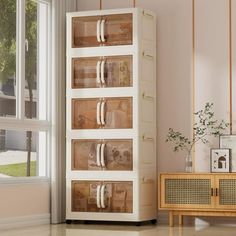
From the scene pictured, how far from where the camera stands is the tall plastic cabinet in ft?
25.8

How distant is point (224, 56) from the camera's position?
8.00 metres

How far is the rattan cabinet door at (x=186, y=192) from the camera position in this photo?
7.60m

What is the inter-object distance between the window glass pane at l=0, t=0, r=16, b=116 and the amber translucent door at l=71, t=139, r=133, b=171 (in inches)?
34.9

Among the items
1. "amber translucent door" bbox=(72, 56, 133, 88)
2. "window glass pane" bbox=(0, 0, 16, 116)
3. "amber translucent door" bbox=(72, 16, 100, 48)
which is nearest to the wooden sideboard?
"amber translucent door" bbox=(72, 56, 133, 88)

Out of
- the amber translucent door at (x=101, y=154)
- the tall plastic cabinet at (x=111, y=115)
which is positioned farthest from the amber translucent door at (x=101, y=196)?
the amber translucent door at (x=101, y=154)

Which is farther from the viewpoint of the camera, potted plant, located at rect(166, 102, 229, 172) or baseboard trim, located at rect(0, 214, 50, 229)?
potted plant, located at rect(166, 102, 229, 172)

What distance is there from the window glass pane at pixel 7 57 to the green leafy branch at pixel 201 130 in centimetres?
185

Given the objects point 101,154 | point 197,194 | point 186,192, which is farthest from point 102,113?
point 197,194

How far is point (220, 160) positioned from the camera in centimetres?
780

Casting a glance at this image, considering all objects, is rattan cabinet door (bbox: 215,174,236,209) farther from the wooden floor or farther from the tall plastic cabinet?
the tall plastic cabinet

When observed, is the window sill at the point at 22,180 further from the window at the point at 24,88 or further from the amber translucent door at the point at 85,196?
the amber translucent door at the point at 85,196

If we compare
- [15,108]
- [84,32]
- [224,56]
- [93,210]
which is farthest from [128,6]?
[93,210]

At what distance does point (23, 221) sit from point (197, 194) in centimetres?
188

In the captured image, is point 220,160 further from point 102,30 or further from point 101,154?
point 102,30
